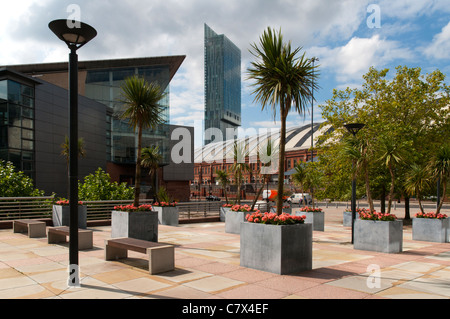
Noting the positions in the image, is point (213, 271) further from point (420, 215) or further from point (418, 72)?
point (418, 72)

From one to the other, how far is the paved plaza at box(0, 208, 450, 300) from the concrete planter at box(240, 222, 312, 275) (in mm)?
221

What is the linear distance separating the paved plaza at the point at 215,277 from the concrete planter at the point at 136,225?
1.19m

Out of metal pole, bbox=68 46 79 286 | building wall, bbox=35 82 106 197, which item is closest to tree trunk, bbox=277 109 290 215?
metal pole, bbox=68 46 79 286

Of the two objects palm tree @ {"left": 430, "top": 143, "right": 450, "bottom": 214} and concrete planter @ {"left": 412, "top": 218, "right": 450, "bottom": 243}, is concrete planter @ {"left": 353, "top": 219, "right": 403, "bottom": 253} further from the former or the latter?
palm tree @ {"left": 430, "top": 143, "right": 450, "bottom": 214}

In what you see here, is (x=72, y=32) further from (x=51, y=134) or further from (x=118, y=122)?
(x=118, y=122)

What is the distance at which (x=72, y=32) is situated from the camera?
705 centimetres

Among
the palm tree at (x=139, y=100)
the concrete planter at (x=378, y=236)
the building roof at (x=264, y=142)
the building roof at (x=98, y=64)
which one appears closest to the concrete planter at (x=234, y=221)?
the palm tree at (x=139, y=100)

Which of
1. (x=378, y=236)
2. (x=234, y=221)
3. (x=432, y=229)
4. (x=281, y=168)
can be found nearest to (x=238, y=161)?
(x=234, y=221)

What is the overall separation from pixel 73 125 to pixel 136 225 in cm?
671

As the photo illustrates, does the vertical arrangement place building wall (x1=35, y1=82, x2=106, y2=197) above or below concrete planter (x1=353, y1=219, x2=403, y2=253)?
above

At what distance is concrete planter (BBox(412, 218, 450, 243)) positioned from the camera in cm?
1586
